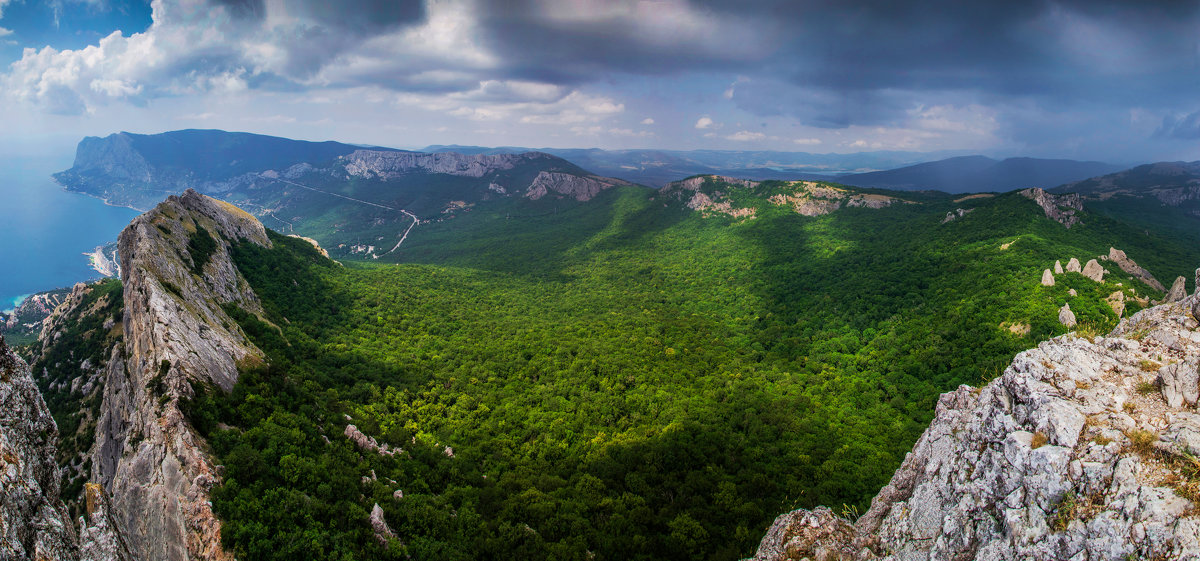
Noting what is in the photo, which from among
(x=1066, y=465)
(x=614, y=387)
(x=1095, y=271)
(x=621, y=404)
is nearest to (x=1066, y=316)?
(x=1095, y=271)

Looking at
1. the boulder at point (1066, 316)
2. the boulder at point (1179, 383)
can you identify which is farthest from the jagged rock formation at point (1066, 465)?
the boulder at point (1066, 316)

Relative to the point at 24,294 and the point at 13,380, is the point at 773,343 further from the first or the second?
the point at 24,294

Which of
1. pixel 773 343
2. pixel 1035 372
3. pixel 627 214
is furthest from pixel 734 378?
pixel 627 214

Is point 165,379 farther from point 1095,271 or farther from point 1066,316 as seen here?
point 1095,271

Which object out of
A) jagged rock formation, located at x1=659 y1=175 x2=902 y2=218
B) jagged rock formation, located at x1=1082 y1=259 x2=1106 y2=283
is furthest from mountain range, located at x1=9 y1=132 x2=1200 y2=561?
jagged rock formation, located at x1=659 y1=175 x2=902 y2=218

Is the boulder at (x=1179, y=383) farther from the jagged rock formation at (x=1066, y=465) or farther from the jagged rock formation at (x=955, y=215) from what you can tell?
the jagged rock formation at (x=955, y=215)
